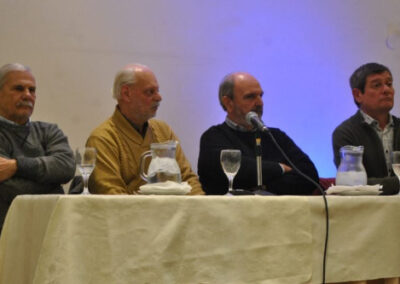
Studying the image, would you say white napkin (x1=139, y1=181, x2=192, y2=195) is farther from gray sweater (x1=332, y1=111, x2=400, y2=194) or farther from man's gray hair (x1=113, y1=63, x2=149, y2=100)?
gray sweater (x1=332, y1=111, x2=400, y2=194)

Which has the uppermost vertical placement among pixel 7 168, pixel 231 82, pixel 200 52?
pixel 200 52

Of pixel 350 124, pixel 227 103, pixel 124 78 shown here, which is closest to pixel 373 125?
pixel 350 124

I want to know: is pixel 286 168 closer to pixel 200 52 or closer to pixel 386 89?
pixel 386 89

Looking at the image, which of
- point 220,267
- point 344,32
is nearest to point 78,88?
point 344,32

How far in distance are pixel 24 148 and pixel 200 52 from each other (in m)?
1.26

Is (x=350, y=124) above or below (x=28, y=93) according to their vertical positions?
below

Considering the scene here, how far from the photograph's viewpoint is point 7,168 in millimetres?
2564

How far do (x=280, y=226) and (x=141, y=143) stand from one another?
1.41 m

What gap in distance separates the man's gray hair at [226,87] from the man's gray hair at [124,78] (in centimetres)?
47

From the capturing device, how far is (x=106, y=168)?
107 inches

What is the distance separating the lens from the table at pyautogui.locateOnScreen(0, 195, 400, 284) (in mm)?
1467

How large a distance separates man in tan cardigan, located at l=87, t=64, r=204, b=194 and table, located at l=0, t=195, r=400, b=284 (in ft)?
3.44

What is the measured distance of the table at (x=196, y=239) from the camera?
4.81ft

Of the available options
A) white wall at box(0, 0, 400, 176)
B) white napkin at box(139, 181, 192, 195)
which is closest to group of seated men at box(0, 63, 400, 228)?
white wall at box(0, 0, 400, 176)
